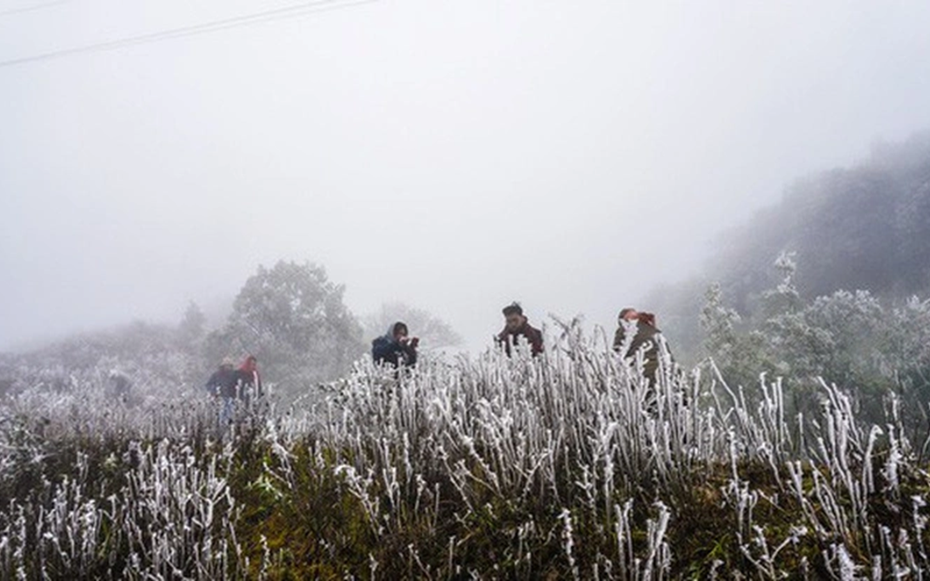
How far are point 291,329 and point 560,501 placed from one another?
24.4 meters

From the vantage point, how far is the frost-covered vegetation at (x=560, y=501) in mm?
1565

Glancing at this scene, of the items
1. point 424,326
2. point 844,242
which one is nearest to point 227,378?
point 424,326

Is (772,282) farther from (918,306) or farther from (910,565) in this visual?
(910,565)

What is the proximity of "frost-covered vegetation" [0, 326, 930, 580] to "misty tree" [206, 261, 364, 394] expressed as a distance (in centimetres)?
2127

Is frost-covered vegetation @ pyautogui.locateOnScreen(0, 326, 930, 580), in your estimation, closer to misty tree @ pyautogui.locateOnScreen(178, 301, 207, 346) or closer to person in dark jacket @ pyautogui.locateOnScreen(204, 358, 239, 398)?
person in dark jacket @ pyautogui.locateOnScreen(204, 358, 239, 398)

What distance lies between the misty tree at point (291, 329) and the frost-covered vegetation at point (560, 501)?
21270 millimetres

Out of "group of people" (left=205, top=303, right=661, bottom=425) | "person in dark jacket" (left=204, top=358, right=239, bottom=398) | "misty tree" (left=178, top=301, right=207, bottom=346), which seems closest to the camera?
"group of people" (left=205, top=303, right=661, bottom=425)

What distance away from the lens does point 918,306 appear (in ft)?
52.4

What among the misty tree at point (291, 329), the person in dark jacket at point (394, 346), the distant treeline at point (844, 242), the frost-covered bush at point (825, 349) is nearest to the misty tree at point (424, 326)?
the misty tree at point (291, 329)

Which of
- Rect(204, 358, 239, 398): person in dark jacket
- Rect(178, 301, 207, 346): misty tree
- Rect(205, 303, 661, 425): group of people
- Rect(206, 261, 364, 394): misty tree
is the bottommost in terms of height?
Rect(205, 303, 661, 425): group of people

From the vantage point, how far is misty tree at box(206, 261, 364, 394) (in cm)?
2397

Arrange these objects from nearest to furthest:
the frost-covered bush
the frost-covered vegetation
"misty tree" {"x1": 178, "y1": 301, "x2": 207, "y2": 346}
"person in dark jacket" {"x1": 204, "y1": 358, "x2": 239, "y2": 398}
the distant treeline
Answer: the frost-covered vegetation < "person in dark jacket" {"x1": 204, "y1": 358, "x2": 239, "y2": 398} < the frost-covered bush < the distant treeline < "misty tree" {"x1": 178, "y1": 301, "x2": 207, "y2": 346}

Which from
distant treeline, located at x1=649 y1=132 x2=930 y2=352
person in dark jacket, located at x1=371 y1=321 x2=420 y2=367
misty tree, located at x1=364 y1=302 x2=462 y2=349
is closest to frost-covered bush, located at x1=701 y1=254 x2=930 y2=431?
person in dark jacket, located at x1=371 y1=321 x2=420 y2=367

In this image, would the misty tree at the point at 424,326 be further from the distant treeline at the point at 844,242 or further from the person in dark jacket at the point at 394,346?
the person in dark jacket at the point at 394,346
